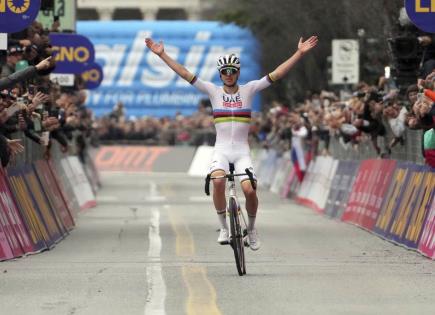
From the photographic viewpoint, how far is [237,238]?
55.9 ft

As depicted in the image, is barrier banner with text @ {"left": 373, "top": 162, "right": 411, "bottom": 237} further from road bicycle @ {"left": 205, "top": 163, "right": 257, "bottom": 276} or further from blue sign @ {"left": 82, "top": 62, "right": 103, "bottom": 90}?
blue sign @ {"left": 82, "top": 62, "right": 103, "bottom": 90}

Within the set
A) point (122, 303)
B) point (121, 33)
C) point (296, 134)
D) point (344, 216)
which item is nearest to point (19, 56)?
point (344, 216)

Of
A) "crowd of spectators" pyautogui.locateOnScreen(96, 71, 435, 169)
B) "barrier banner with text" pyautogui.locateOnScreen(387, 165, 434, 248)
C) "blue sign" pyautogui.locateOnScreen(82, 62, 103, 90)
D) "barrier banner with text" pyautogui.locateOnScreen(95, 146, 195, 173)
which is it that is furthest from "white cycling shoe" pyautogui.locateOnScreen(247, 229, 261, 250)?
"barrier banner with text" pyautogui.locateOnScreen(95, 146, 195, 173)

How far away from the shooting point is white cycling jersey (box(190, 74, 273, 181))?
1784cm

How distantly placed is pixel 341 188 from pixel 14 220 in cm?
1159

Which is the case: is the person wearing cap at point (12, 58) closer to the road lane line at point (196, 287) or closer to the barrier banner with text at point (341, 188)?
the road lane line at point (196, 287)

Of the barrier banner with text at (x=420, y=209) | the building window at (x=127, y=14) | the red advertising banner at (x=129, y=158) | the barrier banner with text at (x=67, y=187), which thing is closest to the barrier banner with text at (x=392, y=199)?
the barrier banner with text at (x=420, y=209)

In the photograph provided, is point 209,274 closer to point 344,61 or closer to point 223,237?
point 223,237

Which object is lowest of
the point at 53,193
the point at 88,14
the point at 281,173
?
the point at 281,173

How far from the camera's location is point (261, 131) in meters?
56.7

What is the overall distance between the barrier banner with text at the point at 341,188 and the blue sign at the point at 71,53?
5.76 m

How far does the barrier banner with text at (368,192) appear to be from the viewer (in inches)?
973

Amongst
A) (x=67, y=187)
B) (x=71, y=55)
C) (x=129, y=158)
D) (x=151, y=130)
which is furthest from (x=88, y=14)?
(x=67, y=187)

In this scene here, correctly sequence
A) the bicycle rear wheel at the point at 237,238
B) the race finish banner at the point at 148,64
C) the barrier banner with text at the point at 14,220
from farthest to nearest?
the race finish banner at the point at 148,64 < the barrier banner with text at the point at 14,220 < the bicycle rear wheel at the point at 237,238
